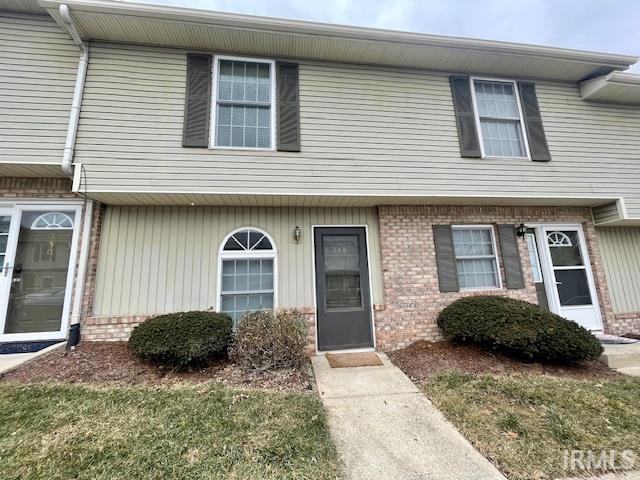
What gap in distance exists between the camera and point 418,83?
5.60m

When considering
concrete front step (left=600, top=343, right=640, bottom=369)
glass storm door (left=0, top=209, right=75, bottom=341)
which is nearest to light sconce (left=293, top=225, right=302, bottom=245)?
glass storm door (left=0, top=209, right=75, bottom=341)

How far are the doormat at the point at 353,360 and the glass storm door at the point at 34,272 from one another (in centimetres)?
443

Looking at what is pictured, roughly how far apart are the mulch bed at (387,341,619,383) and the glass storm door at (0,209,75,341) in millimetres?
5624

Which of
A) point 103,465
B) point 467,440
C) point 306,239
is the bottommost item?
point 467,440

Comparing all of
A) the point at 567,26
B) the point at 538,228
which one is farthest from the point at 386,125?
the point at 567,26

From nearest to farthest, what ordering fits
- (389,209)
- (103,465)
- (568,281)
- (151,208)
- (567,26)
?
(103,465) → (151,208) → (389,209) → (568,281) → (567,26)

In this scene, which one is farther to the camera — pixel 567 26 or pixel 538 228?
pixel 567 26

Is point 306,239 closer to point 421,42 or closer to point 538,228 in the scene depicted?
point 421,42

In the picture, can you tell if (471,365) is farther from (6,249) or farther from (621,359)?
(6,249)

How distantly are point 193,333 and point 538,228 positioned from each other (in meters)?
6.94

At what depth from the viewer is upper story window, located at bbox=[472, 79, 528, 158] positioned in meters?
5.78

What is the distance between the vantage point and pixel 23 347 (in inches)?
179

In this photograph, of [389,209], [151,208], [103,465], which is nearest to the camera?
[103,465]

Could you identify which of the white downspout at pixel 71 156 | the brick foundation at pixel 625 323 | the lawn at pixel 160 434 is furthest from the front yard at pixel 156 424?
the brick foundation at pixel 625 323
